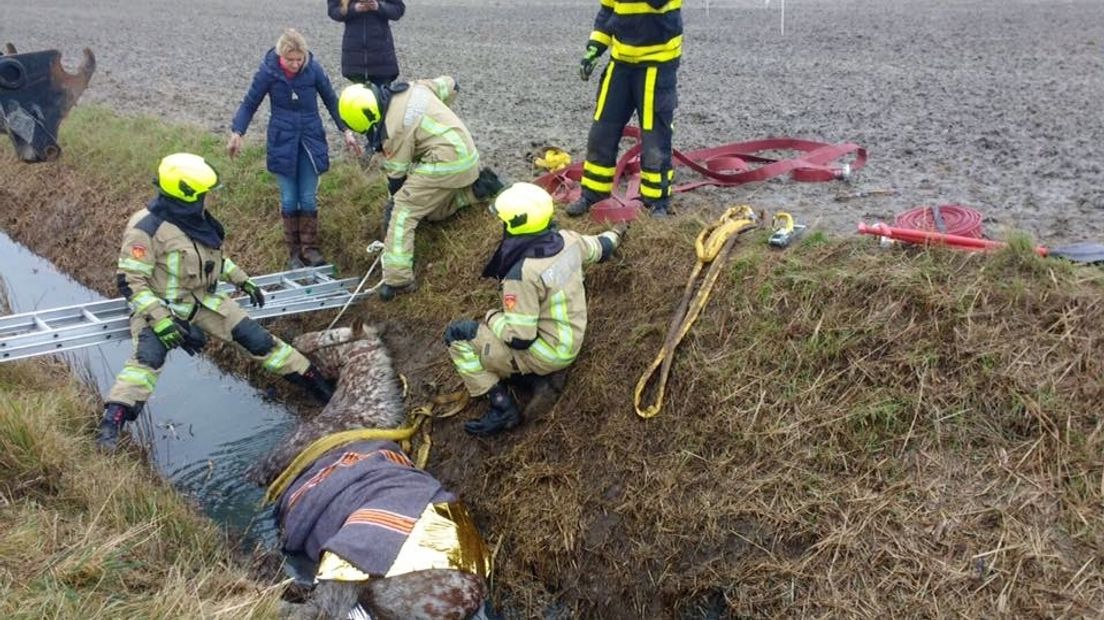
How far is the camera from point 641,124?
6562mm

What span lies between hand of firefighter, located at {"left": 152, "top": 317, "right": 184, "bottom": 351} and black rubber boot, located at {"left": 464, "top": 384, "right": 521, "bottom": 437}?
Result: 2154mm

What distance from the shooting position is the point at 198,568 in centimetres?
473

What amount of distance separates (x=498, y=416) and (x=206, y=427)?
2.87 metres

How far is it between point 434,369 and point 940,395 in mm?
3514

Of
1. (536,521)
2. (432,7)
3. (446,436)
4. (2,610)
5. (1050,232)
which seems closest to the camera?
(2,610)

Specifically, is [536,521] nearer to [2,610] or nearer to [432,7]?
[2,610]

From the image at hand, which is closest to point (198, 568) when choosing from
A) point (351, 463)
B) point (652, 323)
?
point (351, 463)

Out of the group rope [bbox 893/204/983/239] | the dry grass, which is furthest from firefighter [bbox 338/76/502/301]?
rope [bbox 893/204/983/239]

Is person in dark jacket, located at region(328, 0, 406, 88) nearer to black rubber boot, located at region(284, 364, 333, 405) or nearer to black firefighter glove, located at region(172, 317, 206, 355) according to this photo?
black rubber boot, located at region(284, 364, 333, 405)

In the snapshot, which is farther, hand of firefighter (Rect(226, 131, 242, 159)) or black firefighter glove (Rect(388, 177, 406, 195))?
hand of firefighter (Rect(226, 131, 242, 159))

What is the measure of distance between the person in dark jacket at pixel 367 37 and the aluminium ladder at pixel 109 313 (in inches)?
80.2

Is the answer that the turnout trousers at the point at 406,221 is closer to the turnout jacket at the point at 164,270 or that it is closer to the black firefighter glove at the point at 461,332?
the turnout jacket at the point at 164,270

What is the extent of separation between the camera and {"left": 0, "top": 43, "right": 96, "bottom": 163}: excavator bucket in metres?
9.52

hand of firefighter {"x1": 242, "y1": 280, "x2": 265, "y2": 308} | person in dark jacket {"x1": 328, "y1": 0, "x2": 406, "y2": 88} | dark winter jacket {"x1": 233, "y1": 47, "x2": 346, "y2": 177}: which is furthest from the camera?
person in dark jacket {"x1": 328, "y1": 0, "x2": 406, "y2": 88}
